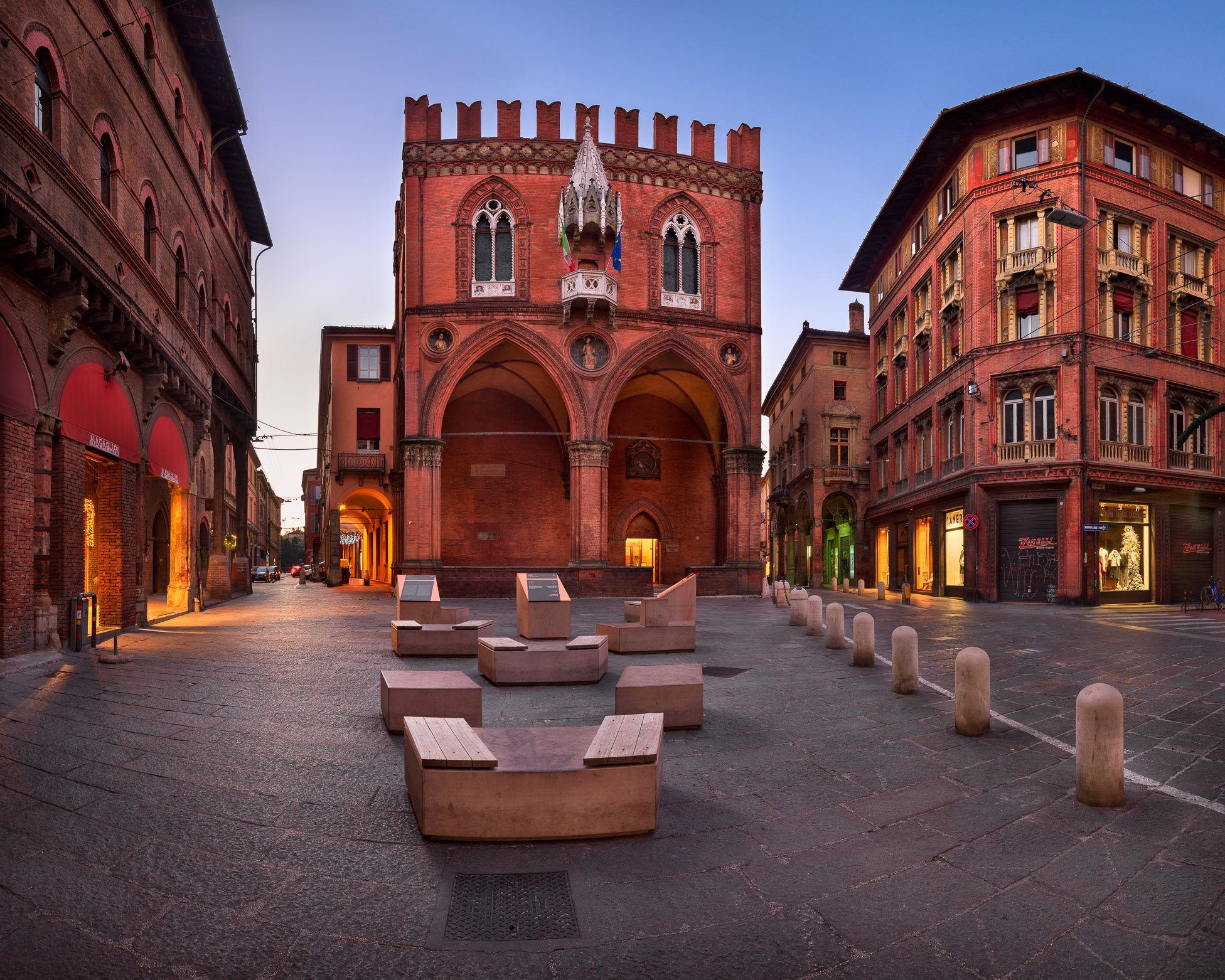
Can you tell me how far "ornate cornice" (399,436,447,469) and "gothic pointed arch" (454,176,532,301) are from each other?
5.32 metres

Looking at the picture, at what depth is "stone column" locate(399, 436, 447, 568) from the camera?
89.7 ft

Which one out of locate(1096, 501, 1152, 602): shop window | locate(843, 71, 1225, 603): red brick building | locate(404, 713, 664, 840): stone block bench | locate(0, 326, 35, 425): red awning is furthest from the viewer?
locate(1096, 501, 1152, 602): shop window

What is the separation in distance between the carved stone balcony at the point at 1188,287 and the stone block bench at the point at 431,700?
3066 centimetres

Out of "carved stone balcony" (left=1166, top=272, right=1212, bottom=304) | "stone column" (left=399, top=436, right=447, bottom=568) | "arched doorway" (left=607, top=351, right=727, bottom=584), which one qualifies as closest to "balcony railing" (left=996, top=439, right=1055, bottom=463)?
"carved stone balcony" (left=1166, top=272, right=1212, bottom=304)

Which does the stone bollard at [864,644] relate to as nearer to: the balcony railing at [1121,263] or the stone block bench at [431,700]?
the stone block bench at [431,700]

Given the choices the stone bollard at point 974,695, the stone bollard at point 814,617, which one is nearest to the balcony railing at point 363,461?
the stone bollard at point 814,617

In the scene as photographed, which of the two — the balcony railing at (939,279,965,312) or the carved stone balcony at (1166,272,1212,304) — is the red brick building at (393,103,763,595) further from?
the carved stone balcony at (1166,272,1212,304)

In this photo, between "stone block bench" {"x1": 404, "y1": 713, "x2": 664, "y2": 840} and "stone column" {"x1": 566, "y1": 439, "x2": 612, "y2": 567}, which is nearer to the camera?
"stone block bench" {"x1": 404, "y1": 713, "x2": 664, "y2": 840}

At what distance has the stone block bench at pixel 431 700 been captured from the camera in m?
6.65

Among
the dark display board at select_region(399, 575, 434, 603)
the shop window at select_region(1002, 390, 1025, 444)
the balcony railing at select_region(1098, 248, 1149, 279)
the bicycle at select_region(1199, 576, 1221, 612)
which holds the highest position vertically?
the balcony railing at select_region(1098, 248, 1149, 279)

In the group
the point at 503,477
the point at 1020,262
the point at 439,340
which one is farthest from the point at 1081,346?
the point at 439,340

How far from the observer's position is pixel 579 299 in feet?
90.8

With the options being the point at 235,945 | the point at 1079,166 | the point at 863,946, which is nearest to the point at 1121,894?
the point at 863,946

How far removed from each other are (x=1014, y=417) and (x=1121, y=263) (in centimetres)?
612
